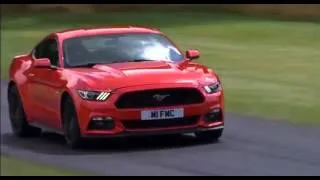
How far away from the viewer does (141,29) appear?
15.2 m

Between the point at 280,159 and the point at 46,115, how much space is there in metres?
3.69

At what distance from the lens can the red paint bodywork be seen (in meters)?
13.1

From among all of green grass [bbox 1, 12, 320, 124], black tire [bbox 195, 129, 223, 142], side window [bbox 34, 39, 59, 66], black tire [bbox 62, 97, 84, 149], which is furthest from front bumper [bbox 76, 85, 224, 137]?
green grass [bbox 1, 12, 320, 124]

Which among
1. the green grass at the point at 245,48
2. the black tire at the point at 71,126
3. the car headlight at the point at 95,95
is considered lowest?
the green grass at the point at 245,48

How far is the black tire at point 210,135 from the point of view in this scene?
13.7 meters

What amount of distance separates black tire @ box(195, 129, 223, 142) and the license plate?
1.90ft

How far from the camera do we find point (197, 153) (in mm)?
12719

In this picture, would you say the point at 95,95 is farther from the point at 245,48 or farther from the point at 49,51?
the point at 245,48

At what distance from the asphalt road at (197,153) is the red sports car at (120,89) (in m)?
0.28

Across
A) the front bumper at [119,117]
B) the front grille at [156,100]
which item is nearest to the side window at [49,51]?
the front bumper at [119,117]

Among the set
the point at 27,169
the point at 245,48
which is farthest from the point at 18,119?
the point at 245,48

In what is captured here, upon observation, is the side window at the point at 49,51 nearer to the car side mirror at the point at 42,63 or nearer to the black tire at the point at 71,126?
the car side mirror at the point at 42,63

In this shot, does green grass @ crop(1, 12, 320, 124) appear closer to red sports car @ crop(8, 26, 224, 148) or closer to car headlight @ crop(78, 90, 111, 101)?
red sports car @ crop(8, 26, 224, 148)
